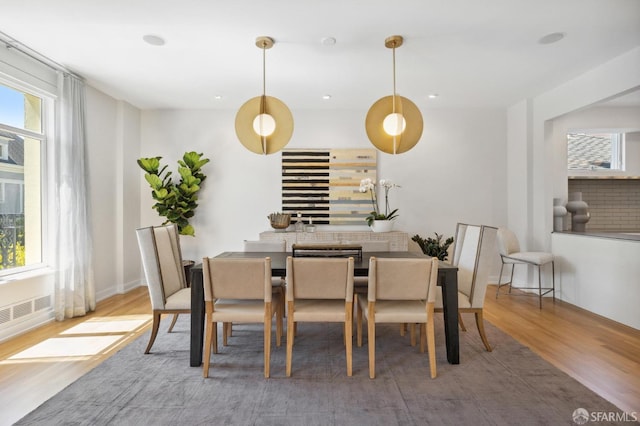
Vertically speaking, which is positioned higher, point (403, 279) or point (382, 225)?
point (382, 225)

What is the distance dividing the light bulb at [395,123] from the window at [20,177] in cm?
363

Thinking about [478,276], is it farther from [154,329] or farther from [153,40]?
[153,40]

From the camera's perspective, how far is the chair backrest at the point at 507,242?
4773 millimetres

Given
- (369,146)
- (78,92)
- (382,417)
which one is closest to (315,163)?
(369,146)

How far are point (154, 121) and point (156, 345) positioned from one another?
3.74 metres

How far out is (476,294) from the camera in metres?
2.87

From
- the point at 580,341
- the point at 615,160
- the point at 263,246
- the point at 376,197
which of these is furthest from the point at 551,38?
the point at 615,160

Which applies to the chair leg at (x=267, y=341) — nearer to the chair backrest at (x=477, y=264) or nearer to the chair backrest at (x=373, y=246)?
the chair backrest at (x=373, y=246)

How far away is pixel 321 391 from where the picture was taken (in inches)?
89.0

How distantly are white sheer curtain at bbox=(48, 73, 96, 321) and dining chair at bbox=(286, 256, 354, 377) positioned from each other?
2.91 meters

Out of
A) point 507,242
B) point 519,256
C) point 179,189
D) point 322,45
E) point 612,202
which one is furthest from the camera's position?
point 612,202

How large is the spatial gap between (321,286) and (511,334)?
212 cm

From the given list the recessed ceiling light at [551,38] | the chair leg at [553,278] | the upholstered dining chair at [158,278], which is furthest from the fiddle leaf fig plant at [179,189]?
the chair leg at [553,278]

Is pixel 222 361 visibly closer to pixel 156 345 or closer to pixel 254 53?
pixel 156 345
